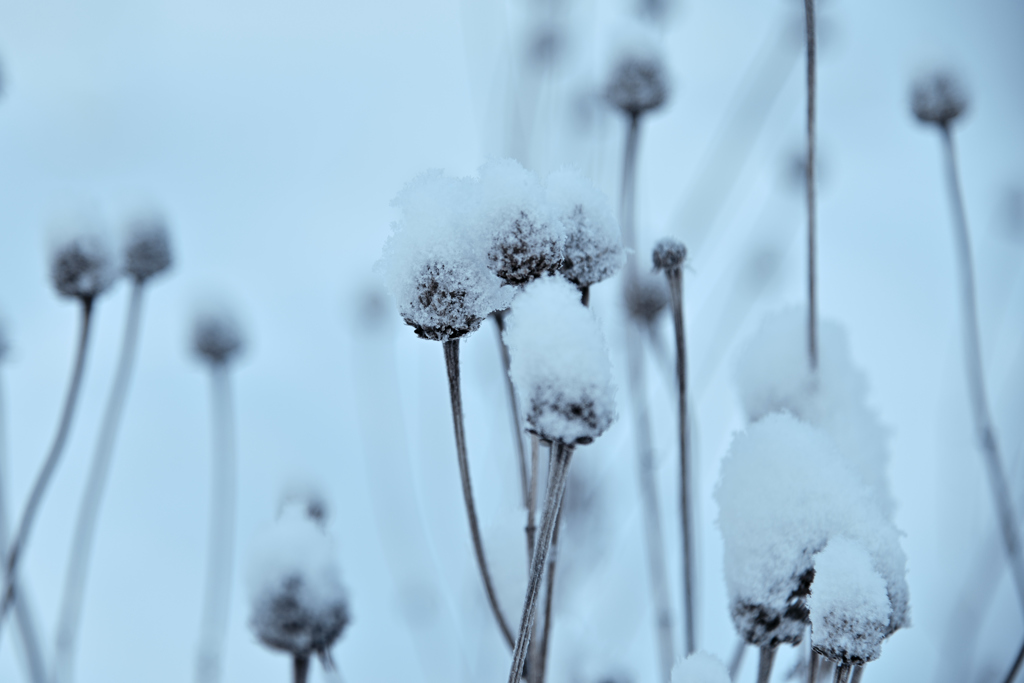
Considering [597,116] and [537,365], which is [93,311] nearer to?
[537,365]

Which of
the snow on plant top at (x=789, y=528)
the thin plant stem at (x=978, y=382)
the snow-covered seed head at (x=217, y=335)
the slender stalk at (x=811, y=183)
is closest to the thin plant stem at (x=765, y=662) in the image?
the snow on plant top at (x=789, y=528)

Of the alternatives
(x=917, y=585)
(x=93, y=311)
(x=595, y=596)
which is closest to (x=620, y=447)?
(x=595, y=596)

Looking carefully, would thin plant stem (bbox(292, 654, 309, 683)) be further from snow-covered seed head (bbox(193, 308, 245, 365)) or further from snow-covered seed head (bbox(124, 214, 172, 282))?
snow-covered seed head (bbox(193, 308, 245, 365))

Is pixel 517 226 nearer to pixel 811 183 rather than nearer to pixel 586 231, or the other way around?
pixel 586 231

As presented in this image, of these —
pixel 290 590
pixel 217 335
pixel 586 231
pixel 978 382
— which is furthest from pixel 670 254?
pixel 217 335

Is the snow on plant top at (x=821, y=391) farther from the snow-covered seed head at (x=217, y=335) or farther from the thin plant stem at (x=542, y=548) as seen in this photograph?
the snow-covered seed head at (x=217, y=335)
